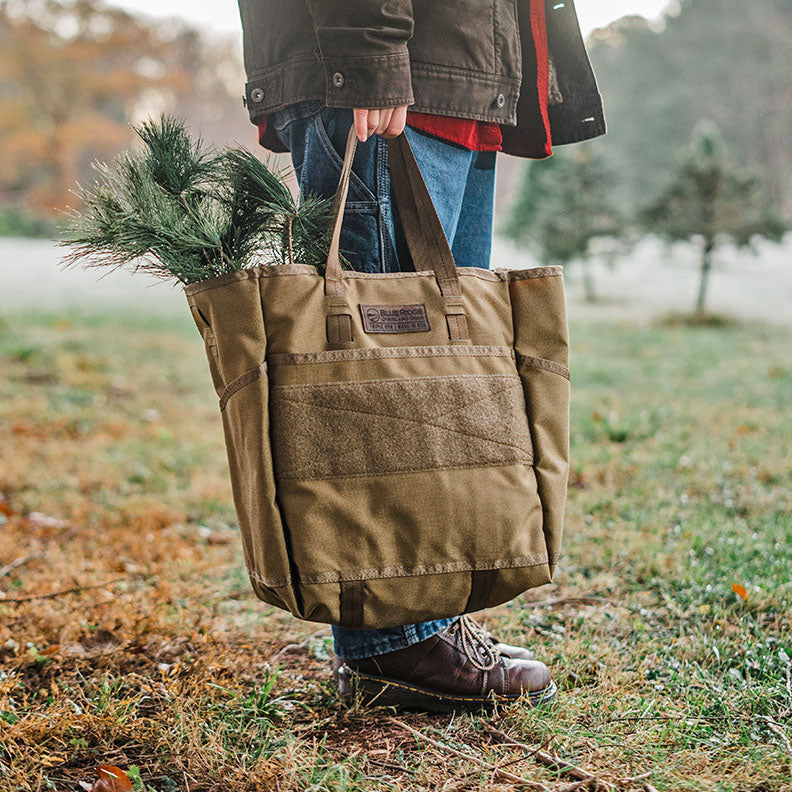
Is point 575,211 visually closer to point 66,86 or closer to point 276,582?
point 66,86

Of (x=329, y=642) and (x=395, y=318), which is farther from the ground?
(x=395, y=318)

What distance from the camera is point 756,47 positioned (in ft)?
82.3

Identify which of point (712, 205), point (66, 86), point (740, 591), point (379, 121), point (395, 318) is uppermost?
point (66, 86)

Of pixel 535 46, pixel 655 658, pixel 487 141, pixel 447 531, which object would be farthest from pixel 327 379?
pixel 655 658

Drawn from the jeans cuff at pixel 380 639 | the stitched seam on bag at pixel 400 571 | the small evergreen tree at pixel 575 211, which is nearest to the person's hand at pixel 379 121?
the stitched seam on bag at pixel 400 571

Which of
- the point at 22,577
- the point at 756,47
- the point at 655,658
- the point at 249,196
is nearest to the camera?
the point at 249,196

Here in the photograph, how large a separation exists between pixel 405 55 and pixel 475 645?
1.25 metres

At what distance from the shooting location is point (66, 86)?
1980 cm

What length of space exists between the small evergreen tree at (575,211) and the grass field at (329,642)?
10.7m

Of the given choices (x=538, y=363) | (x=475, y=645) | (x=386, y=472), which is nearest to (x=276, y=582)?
(x=386, y=472)

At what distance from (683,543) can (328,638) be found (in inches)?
50.0

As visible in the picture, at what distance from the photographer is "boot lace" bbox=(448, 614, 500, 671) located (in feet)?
5.58

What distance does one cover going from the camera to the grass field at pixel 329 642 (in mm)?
1480

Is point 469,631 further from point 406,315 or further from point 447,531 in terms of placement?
point 406,315
